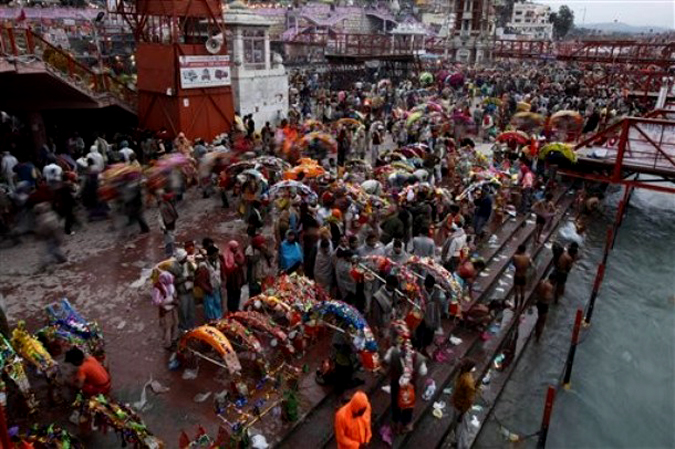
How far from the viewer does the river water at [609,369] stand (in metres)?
8.84

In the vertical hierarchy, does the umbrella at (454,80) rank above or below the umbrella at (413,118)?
above

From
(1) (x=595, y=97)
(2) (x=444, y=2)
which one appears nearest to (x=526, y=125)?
(1) (x=595, y=97)

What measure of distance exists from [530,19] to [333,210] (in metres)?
135

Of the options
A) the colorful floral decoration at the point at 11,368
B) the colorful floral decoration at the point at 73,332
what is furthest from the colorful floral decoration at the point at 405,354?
the colorful floral decoration at the point at 11,368

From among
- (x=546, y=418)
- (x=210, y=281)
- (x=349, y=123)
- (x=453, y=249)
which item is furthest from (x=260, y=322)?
(x=349, y=123)

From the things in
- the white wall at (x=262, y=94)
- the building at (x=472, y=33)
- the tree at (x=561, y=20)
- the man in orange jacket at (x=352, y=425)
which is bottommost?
the man in orange jacket at (x=352, y=425)

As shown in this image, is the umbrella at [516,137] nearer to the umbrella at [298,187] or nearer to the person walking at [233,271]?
the umbrella at [298,187]

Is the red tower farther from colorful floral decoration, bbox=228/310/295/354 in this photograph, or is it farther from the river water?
the river water

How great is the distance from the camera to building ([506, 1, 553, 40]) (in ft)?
369

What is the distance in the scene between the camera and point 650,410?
31.2 feet

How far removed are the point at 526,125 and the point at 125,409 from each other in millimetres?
22602

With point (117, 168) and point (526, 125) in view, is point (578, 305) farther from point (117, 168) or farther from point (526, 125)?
point (526, 125)

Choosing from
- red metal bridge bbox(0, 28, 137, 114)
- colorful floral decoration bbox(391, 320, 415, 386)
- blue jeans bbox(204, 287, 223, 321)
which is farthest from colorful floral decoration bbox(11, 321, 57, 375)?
red metal bridge bbox(0, 28, 137, 114)

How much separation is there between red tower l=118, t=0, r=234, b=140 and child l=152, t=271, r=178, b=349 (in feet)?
39.9
